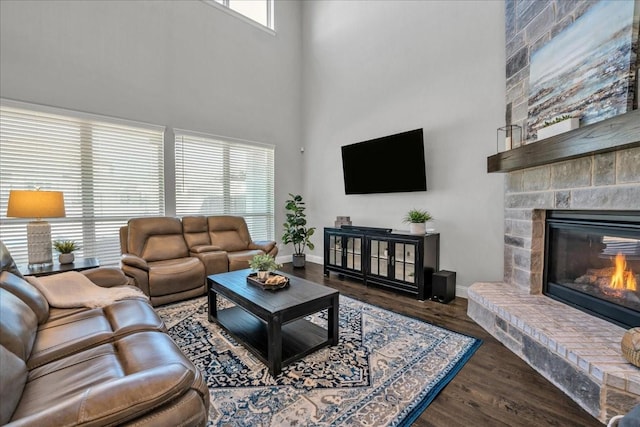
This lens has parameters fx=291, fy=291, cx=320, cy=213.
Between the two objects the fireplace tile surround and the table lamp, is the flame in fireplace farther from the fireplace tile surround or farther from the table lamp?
the table lamp

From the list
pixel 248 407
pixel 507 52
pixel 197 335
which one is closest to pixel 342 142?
pixel 507 52

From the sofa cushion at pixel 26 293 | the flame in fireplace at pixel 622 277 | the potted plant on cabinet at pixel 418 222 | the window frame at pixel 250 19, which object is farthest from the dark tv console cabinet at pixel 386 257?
the window frame at pixel 250 19

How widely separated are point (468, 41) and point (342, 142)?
2237mm

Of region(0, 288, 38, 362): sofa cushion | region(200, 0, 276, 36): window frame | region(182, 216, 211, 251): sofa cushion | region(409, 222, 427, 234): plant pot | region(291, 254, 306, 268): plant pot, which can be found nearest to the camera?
region(0, 288, 38, 362): sofa cushion

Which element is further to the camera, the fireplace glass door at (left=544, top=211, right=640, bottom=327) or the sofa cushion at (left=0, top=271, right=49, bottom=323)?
the fireplace glass door at (left=544, top=211, right=640, bottom=327)

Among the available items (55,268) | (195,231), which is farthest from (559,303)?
(55,268)

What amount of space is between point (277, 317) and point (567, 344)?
5.92ft

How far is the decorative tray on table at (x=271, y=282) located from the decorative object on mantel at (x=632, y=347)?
214 centimetres

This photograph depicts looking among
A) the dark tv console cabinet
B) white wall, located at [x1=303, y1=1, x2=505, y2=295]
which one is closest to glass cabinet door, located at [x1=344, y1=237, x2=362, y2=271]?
the dark tv console cabinet

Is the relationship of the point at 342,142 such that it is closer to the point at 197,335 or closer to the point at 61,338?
the point at 197,335

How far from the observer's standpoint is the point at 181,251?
3854 millimetres

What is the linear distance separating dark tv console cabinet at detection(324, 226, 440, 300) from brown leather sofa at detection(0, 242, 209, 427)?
106 inches

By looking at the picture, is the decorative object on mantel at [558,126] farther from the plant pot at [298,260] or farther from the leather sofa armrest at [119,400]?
the plant pot at [298,260]

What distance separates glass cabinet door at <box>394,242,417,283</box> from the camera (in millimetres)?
3479
